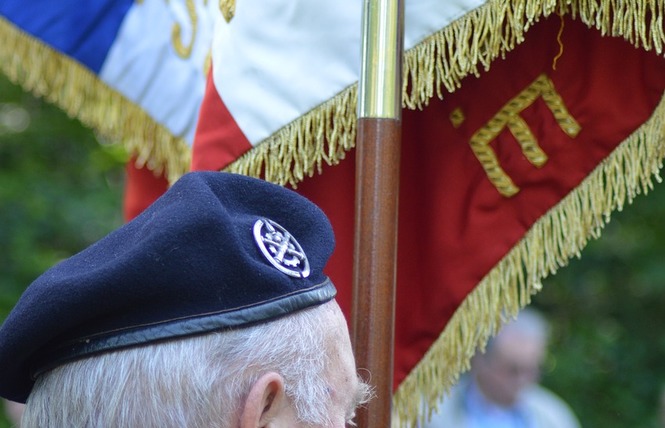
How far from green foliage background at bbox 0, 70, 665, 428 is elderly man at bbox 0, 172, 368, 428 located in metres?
3.72

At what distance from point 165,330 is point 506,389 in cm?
252

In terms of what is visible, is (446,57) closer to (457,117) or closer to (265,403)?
(457,117)

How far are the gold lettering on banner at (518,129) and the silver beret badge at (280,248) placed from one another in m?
0.51

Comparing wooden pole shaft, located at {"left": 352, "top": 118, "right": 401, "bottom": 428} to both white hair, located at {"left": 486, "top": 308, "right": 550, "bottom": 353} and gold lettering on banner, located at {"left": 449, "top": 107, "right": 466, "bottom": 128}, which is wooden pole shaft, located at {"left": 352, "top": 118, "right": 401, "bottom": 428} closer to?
gold lettering on banner, located at {"left": 449, "top": 107, "right": 466, "bottom": 128}

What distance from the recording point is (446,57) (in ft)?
4.75

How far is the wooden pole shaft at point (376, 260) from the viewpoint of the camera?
4.27ft

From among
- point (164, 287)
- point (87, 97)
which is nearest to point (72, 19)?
point (87, 97)

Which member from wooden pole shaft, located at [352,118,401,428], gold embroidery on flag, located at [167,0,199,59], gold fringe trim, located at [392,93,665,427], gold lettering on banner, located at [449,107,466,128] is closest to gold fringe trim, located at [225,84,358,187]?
wooden pole shaft, located at [352,118,401,428]

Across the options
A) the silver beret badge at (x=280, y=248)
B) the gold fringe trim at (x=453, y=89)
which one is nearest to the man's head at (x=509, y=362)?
the gold fringe trim at (x=453, y=89)

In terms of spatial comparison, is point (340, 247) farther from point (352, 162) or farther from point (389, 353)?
point (389, 353)

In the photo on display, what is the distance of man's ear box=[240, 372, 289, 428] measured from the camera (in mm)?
1058

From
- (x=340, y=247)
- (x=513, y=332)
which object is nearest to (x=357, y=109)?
(x=340, y=247)

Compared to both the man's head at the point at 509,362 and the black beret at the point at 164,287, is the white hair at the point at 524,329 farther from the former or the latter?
the black beret at the point at 164,287

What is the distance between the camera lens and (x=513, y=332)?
351cm
